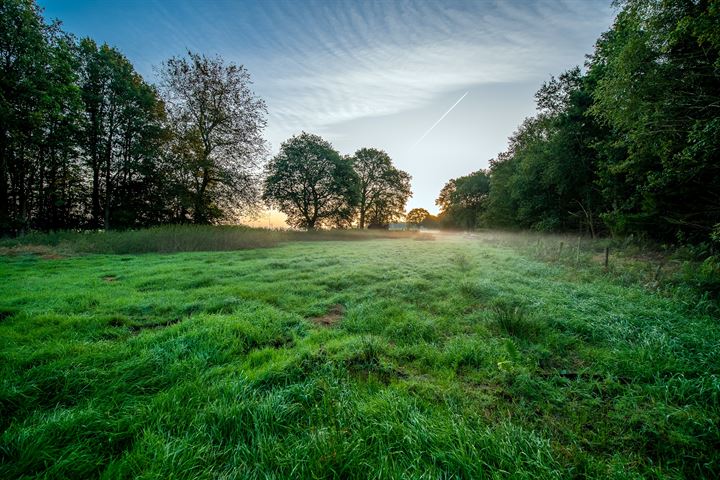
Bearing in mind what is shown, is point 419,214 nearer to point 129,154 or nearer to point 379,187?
point 379,187

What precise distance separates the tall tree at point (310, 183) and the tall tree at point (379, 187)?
270 inches

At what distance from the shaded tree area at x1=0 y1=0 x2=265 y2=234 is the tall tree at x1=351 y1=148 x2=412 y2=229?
977 inches

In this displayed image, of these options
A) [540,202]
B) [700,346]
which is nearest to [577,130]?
[540,202]

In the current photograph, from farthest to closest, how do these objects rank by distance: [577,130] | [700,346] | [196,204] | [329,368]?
[196,204], [577,130], [700,346], [329,368]

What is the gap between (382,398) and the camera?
2.38 m

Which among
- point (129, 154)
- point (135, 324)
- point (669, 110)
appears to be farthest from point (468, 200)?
point (135, 324)

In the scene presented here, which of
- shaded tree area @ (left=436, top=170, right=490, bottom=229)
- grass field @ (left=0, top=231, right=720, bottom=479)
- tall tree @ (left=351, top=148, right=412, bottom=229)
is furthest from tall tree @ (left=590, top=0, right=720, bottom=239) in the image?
shaded tree area @ (left=436, top=170, right=490, bottom=229)

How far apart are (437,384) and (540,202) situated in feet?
98.3

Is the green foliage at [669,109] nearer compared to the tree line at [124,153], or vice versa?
the green foliage at [669,109]

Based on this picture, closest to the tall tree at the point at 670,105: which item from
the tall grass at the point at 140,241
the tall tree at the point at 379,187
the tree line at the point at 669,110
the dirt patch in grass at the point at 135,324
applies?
the tree line at the point at 669,110

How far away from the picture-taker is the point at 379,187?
156 feet

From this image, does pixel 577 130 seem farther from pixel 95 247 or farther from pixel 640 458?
pixel 95 247

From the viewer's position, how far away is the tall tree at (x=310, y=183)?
122 ft

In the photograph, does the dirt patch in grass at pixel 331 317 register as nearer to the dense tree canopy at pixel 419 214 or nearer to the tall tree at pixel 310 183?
the tall tree at pixel 310 183
